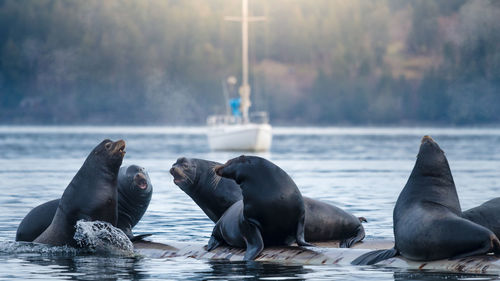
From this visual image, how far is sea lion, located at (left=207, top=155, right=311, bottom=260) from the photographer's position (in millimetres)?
12492

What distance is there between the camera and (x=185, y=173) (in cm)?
1445

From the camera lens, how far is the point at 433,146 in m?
12.0

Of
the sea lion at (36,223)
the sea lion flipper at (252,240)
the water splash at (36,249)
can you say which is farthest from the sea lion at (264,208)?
the sea lion at (36,223)

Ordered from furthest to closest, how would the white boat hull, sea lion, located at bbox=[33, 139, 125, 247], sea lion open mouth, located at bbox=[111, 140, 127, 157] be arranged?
the white boat hull
sea lion open mouth, located at bbox=[111, 140, 127, 157]
sea lion, located at bbox=[33, 139, 125, 247]

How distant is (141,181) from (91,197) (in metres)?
1.19

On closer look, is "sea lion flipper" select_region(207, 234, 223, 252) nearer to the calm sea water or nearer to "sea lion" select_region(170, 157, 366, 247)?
the calm sea water

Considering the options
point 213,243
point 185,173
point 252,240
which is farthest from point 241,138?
point 252,240

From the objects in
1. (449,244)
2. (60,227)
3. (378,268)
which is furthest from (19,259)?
(449,244)

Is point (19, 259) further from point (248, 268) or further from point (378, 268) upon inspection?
point (378, 268)

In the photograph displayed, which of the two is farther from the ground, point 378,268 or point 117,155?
point 117,155

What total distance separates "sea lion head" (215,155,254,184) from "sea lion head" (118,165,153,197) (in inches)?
90.4

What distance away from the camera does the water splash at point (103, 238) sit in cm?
1378

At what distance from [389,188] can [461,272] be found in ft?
65.6

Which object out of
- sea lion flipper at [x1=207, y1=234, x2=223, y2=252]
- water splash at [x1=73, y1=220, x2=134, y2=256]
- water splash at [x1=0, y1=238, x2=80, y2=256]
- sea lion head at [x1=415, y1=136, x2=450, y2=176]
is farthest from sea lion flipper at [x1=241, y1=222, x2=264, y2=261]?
water splash at [x1=0, y1=238, x2=80, y2=256]
